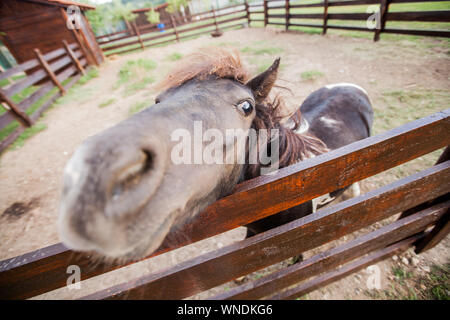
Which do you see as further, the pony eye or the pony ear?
the pony ear

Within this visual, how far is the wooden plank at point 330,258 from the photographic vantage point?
5.77 ft

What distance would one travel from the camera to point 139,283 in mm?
1237

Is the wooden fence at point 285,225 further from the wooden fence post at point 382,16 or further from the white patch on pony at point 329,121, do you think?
the wooden fence post at point 382,16

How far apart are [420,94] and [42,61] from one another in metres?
13.1

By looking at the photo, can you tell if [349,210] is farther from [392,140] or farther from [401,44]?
[401,44]

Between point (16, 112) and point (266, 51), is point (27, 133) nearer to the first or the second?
point (16, 112)

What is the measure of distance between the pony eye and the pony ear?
236 mm

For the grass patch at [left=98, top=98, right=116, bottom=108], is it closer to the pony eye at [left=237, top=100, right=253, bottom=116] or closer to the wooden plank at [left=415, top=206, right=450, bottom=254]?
the pony eye at [left=237, top=100, right=253, bottom=116]

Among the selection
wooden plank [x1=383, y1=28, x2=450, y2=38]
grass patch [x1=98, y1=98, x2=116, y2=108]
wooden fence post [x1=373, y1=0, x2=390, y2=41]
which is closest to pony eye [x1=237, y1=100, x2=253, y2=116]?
wooden plank [x1=383, y1=28, x2=450, y2=38]

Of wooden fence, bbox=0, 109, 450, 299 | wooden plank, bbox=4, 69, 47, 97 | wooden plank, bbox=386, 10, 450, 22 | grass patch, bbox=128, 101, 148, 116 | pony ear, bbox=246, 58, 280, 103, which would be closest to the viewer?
wooden fence, bbox=0, 109, 450, 299

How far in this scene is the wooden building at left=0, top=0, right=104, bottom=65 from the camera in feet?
34.9

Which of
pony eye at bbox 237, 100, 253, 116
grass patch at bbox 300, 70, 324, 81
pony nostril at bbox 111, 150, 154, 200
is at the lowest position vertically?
grass patch at bbox 300, 70, 324, 81

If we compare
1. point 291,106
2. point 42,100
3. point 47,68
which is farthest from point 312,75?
point 42,100

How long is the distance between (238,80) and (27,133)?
828cm
